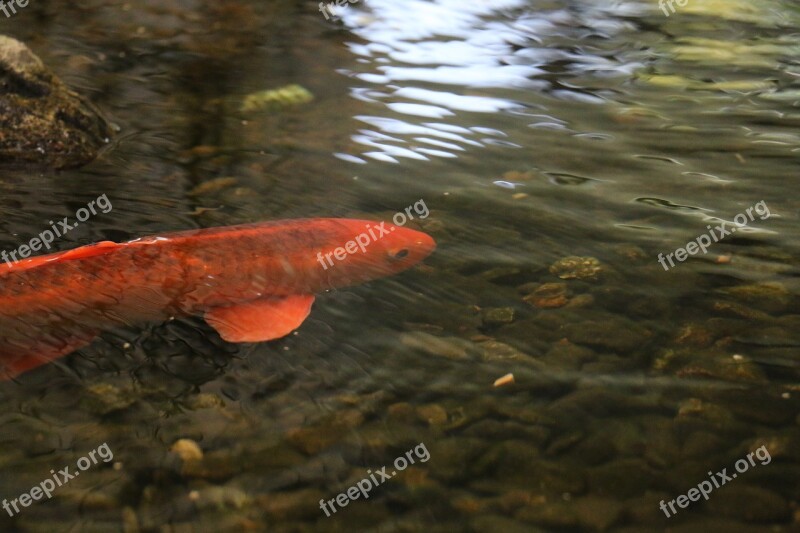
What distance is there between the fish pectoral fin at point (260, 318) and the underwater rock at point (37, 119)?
224cm

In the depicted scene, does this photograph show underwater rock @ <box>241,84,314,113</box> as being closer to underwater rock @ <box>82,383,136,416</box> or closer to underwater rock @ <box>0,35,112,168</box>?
underwater rock @ <box>0,35,112,168</box>

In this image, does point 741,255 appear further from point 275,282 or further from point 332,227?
point 275,282

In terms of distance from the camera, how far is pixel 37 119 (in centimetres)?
538

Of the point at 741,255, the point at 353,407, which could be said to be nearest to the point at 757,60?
the point at 741,255

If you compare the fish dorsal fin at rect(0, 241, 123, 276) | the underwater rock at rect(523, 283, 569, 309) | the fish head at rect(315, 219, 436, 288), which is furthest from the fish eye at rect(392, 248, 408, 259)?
the fish dorsal fin at rect(0, 241, 123, 276)

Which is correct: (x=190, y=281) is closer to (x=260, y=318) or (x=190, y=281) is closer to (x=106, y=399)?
(x=260, y=318)

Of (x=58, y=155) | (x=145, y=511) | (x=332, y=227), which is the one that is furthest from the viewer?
(x=58, y=155)

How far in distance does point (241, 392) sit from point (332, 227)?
1110mm

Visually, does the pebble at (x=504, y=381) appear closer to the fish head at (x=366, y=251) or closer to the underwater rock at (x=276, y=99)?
the fish head at (x=366, y=251)

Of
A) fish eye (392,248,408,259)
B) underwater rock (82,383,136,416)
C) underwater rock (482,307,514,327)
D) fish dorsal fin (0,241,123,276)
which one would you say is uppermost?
fish dorsal fin (0,241,123,276)

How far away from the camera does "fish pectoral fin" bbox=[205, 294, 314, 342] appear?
3533mm

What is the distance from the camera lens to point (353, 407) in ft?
10.6

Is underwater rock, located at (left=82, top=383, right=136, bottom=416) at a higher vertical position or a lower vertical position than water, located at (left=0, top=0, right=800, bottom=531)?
lower

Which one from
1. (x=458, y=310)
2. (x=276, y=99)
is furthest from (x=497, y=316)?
(x=276, y=99)
